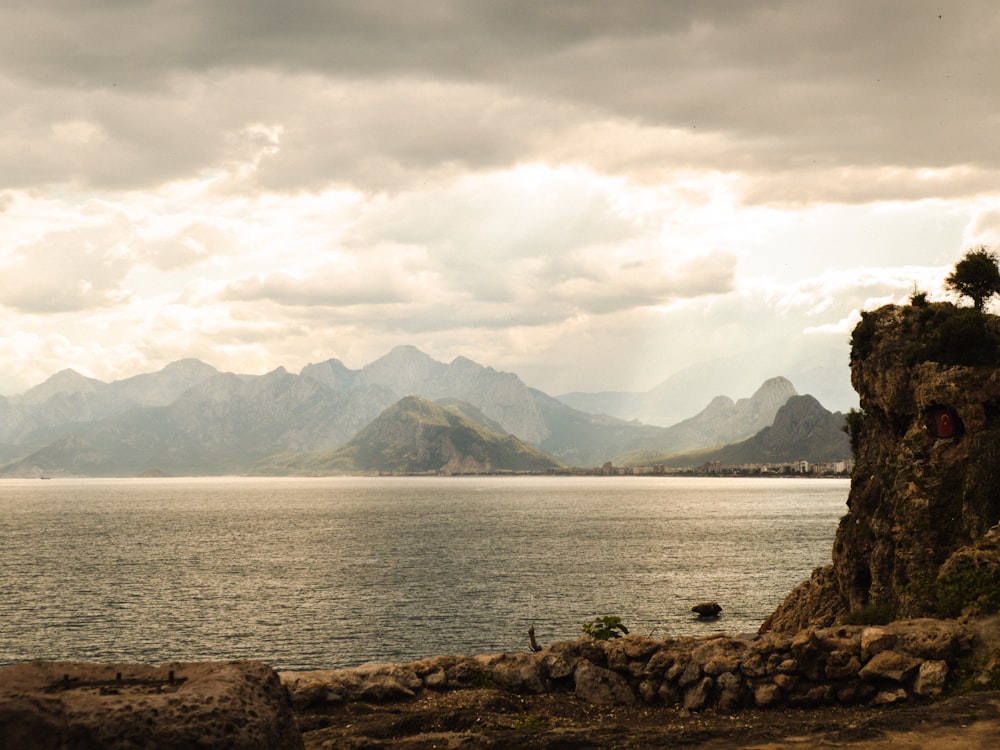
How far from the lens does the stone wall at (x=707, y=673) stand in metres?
23.6

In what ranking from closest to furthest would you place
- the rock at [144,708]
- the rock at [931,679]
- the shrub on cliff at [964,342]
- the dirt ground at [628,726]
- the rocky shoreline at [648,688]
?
the rock at [144,708] → the dirt ground at [628,726] → the rocky shoreline at [648,688] → the rock at [931,679] → the shrub on cliff at [964,342]

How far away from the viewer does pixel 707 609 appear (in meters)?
78.4

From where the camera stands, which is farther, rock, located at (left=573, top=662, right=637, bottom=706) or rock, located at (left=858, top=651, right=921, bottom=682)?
rock, located at (left=573, top=662, right=637, bottom=706)

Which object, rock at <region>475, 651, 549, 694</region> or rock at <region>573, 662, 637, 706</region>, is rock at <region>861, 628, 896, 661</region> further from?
rock at <region>475, 651, 549, 694</region>

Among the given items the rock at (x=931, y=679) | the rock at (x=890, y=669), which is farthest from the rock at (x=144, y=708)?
the rock at (x=931, y=679)

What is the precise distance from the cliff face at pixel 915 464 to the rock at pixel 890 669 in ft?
28.3

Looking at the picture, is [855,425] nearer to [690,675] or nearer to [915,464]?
[915,464]

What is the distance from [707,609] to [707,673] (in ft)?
188

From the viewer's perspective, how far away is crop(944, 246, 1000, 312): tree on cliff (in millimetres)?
63156

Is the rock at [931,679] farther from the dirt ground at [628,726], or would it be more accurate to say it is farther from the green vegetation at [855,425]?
the green vegetation at [855,425]

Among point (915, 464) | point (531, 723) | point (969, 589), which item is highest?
point (915, 464)

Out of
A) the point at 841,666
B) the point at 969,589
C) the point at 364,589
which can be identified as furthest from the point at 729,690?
the point at 364,589

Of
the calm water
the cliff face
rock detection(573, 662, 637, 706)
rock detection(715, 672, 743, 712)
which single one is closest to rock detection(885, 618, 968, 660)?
rock detection(715, 672, 743, 712)

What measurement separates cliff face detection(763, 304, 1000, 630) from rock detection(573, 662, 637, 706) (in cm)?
1433
